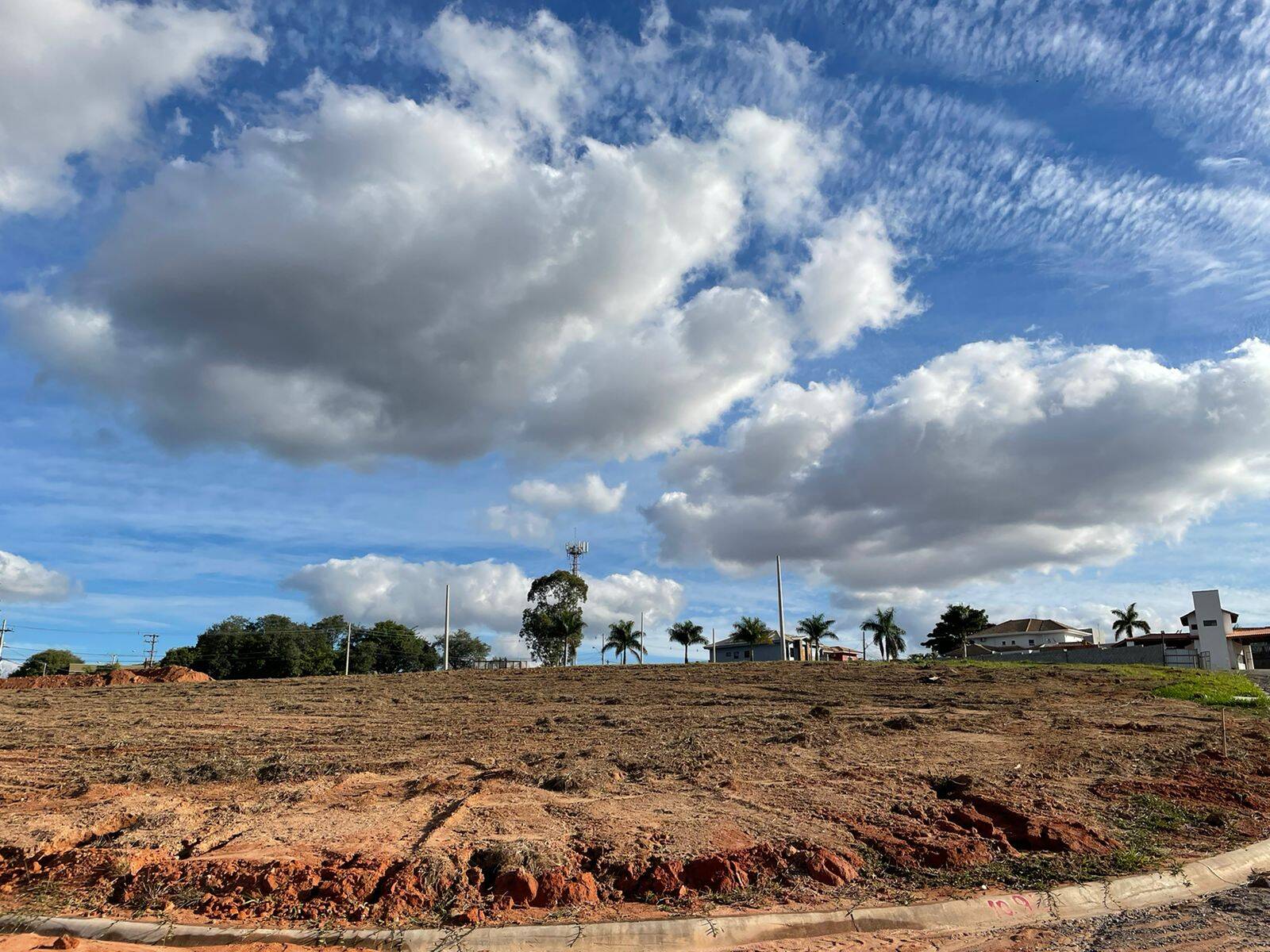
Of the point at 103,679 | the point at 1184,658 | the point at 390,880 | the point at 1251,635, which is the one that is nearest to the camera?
the point at 390,880

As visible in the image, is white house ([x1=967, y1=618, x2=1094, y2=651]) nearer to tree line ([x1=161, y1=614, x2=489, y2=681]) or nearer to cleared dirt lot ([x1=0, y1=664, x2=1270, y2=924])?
tree line ([x1=161, y1=614, x2=489, y2=681])

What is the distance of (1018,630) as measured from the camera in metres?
98.4

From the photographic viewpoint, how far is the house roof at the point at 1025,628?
96625 mm

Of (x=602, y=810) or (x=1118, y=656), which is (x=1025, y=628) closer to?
(x=1118, y=656)

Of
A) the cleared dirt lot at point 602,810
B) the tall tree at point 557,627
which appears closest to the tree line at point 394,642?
the tall tree at point 557,627

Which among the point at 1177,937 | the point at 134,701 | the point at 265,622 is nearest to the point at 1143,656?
the point at 1177,937

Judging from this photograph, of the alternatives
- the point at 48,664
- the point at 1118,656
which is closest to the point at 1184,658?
the point at 1118,656

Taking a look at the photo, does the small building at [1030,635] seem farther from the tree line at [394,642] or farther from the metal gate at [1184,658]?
the metal gate at [1184,658]

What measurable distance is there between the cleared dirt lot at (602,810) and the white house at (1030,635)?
8075 centimetres

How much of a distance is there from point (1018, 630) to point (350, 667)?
75.6 meters

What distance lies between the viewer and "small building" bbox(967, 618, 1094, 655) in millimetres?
95438

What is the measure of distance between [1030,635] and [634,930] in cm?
10162

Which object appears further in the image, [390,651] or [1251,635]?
[390,651]

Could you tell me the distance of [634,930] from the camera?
23.5ft
